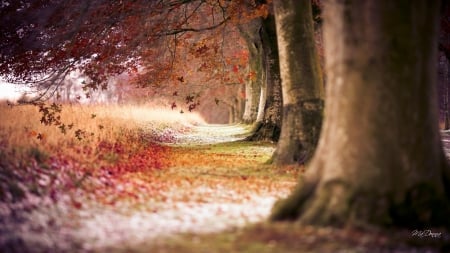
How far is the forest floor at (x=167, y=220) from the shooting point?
462 centimetres

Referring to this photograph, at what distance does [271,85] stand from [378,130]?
35.2ft

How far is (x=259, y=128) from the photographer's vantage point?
16.4 metres

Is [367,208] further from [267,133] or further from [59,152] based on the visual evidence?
[267,133]

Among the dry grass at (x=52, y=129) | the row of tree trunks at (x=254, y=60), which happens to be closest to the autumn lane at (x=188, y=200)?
the dry grass at (x=52, y=129)

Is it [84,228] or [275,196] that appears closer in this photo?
[84,228]

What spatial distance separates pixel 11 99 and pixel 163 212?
8.25 m

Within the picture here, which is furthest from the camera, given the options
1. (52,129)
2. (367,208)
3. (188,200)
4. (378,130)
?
(52,129)

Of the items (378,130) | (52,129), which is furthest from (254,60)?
(378,130)

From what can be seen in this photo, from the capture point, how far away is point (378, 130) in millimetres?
5102

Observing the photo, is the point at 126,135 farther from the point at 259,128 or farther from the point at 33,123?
the point at 259,128

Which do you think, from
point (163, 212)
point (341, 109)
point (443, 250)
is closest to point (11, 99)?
point (163, 212)

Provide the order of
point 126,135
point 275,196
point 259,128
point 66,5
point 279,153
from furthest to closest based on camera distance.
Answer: point 259,128
point 126,135
point 66,5
point 279,153
point 275,196

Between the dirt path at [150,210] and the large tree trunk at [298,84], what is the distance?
0.84 metres

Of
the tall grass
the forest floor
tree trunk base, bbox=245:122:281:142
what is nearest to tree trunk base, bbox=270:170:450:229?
the forest floor
